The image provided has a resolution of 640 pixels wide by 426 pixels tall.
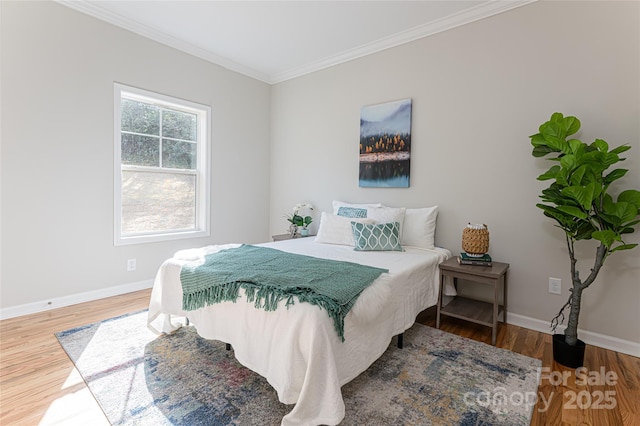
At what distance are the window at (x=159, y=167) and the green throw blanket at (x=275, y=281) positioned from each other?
1.68m

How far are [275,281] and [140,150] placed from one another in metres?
2.67

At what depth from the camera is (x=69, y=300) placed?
2.89m

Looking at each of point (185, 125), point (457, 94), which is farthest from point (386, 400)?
point (185, 125)

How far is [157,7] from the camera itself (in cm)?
286

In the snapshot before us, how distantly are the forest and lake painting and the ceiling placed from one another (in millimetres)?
712

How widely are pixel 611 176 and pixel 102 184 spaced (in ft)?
13.8

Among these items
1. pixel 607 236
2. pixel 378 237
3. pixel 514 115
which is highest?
pixel 514 115

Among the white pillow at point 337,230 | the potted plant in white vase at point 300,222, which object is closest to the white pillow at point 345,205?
the white pillow at point 337,230

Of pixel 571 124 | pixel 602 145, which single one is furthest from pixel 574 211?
pixel 571 124

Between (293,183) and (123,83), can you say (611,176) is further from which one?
(123,83)

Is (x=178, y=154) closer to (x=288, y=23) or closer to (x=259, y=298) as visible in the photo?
(x=288, y=23)

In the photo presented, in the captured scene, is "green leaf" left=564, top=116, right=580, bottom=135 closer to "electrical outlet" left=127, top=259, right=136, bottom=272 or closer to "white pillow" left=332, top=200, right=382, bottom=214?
"white pillow" left=332, top=200, right=382, bottom=214

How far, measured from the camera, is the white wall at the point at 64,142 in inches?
101

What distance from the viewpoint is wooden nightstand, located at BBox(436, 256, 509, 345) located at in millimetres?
2275
